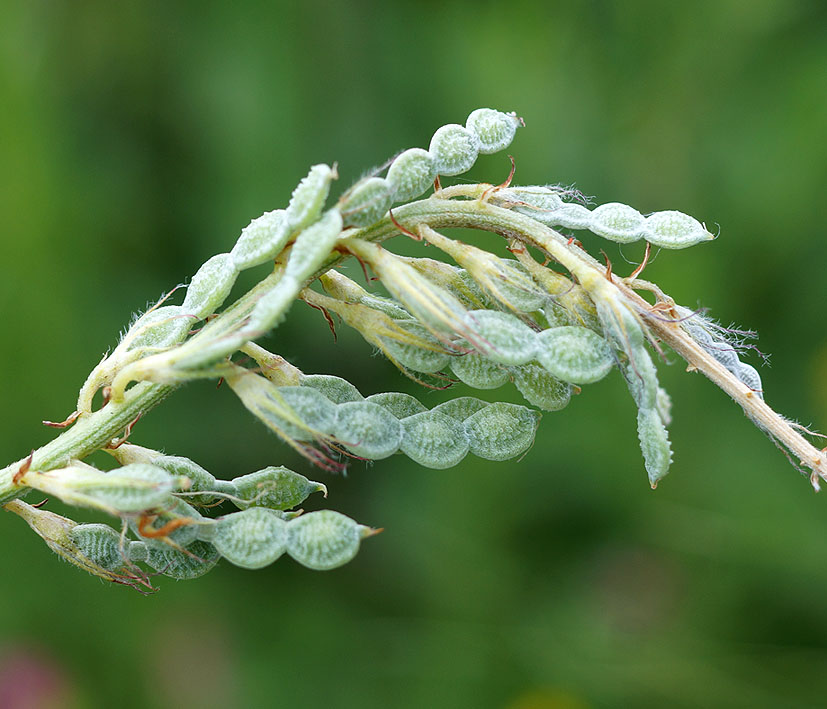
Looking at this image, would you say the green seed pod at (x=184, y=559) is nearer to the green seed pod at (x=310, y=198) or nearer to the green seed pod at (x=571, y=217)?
the green seed pod at (x=310, y=198)

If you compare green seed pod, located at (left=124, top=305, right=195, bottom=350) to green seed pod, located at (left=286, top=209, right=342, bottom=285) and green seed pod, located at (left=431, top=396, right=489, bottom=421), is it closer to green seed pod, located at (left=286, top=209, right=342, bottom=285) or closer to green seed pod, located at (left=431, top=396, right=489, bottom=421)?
green seed pod, located at (left=286, top=209, right=342, bottom=285)

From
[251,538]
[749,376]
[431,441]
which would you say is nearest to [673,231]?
[749,376]

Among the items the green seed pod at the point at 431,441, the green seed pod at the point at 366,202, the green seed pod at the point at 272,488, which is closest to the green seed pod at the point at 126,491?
the green seed pod at the point at 272,488

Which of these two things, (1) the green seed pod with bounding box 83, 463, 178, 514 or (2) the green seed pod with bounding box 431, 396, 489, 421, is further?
(2) the green seed pod with bounding box 431, 396, 489, 421

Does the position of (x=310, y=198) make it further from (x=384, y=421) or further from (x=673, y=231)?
(x=673, y=231)

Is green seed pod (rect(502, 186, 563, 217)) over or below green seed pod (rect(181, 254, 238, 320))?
over

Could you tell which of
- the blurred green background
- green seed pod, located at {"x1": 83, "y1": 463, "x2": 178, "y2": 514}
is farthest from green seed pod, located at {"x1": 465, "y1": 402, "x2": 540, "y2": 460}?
the blurred green background

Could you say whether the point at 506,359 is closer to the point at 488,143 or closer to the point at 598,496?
the point at 488,143
